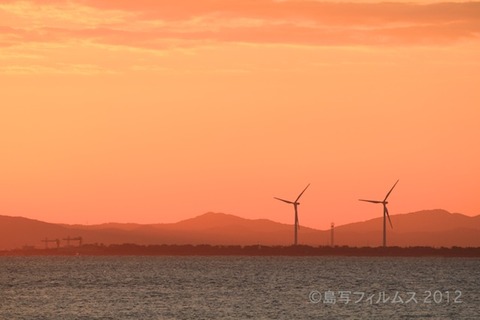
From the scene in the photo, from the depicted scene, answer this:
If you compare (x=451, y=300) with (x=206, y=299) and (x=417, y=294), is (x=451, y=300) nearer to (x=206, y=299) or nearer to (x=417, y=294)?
(x=417, y=294)

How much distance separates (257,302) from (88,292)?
125ft

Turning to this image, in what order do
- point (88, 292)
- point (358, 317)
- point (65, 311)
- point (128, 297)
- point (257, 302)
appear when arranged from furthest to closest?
point (88, 292) < point (128, 297) < point (257, 302) < point (65, 311) < point (358, 317)

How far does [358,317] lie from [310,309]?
14512mm

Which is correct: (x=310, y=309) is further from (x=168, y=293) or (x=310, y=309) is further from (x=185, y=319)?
(x=168, y=293)

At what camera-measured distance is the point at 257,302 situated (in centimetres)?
16438

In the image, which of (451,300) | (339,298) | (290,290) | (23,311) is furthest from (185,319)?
(290,290)

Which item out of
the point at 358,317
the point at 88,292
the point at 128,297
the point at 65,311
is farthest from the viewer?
the point at 88,292

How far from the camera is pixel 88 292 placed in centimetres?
19200

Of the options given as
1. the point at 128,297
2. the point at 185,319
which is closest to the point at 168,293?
the point at 128,297

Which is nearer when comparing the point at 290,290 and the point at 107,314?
the point at 107,314

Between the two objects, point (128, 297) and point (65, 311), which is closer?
point (65, 311)

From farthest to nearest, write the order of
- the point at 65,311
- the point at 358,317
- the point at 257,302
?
the point at 257,302, the point at 65,311, the point at 358,317

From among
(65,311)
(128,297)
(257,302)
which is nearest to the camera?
(65,311)

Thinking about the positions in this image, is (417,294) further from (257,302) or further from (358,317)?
(358,317)
